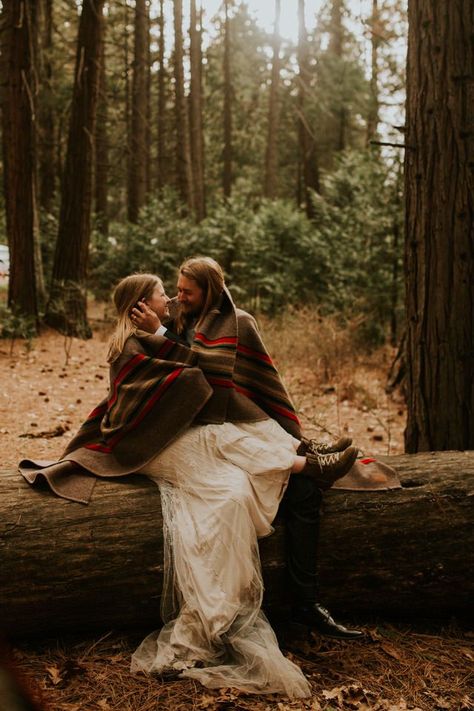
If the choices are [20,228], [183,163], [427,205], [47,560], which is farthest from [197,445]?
[183,163]

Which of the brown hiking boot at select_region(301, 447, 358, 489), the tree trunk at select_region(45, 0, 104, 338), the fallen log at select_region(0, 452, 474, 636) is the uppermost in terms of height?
the tree trunk at select_region(45, 0, 104, 338)

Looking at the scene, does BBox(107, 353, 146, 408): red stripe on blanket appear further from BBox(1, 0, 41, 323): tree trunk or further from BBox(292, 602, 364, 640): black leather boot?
BBox(1, 0, 41, 323): tree trunk

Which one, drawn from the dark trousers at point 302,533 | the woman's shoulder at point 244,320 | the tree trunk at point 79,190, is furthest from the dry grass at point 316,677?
the tree trunk at point 79,190

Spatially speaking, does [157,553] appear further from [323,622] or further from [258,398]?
[258,398]

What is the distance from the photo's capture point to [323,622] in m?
3.71

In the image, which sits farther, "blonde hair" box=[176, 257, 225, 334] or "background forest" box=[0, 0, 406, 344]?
"background forest" box=[0, 0, 406, 344]

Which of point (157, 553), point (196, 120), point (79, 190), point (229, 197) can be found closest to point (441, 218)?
point (157, 553)

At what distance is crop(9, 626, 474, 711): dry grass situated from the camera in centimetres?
317

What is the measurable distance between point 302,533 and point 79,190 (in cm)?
975

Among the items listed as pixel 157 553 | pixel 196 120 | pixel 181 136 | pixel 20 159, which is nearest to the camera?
pixel 157 553

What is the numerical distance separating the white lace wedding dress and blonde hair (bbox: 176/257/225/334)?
78cm

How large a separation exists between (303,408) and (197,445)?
14.2ft

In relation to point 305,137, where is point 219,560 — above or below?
below

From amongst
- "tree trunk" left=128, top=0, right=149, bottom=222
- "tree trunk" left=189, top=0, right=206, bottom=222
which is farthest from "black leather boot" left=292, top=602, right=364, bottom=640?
"tree trunk" left=189, top=0, right=206, bottom=222
